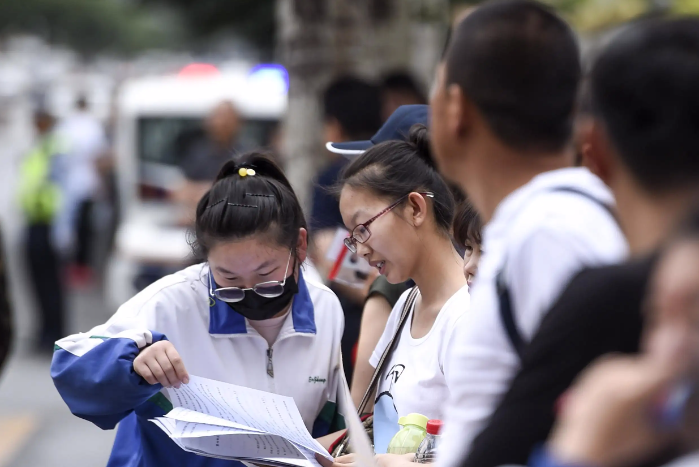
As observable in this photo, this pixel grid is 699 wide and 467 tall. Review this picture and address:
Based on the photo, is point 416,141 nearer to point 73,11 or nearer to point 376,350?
point 376,350

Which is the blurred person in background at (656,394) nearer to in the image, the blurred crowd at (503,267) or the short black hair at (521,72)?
the blurred crowd at (503,267)

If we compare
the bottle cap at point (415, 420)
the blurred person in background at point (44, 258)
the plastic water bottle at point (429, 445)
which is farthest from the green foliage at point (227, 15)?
the plastic water bottle at point (429, 445)

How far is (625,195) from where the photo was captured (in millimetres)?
1183

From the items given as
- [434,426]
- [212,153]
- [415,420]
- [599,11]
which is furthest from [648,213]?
[599,11]

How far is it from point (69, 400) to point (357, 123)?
2808 millimetres

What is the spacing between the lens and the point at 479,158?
56.1 inches

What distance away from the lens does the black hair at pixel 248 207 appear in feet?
7.97

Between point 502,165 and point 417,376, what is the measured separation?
2.81ft

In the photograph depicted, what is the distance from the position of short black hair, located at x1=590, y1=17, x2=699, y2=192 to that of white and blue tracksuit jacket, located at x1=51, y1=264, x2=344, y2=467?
4.39 ft

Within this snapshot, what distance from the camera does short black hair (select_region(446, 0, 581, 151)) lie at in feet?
4.47

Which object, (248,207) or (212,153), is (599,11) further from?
(248,207)

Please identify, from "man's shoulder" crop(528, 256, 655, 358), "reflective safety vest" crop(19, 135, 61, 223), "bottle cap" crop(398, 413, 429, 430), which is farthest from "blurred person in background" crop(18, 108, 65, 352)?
"man's shoulder" crop(528, 256, 655, 358)

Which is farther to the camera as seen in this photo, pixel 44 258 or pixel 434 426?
pixel 44 258

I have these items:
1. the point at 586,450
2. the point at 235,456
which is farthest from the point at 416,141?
the point at 586,450
